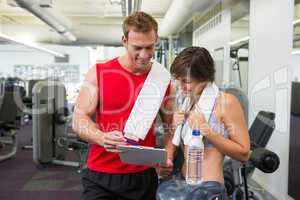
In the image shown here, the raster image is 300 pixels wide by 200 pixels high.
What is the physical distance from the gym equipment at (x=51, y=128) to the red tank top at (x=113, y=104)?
9.05ft

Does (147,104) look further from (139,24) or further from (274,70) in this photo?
(274,70)

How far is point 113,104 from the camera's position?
1.55 metres

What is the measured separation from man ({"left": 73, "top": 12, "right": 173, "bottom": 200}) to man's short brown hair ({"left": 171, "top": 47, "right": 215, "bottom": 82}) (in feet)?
0.59

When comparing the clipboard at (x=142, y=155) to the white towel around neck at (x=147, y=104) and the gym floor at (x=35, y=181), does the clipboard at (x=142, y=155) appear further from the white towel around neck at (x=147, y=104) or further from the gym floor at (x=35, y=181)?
the gym floor at (x=35, y=181)

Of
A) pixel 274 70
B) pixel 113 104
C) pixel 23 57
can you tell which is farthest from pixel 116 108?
pixel 23 57

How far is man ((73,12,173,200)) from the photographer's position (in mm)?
1532

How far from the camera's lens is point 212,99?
1.45m

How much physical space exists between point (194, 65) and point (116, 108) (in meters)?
0.41

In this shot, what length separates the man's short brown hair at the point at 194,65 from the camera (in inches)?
56.1

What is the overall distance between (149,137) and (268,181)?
8.18ft

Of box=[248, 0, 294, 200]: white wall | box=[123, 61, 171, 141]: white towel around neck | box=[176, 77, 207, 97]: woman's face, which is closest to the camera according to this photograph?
box=[176, 77, 207, 97]: woman's face

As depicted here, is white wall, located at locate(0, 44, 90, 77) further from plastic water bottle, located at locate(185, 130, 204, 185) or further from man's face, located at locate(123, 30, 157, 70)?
plastic water bottle, located at locate(185, 130, 204, 185)

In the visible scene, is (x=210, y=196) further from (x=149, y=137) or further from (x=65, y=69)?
(x=65, y=69)

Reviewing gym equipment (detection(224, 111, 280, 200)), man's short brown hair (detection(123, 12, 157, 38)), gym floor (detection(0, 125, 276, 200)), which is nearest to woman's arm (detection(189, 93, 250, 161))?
man's short brown hair (detection(123, 12, 157, 38))
